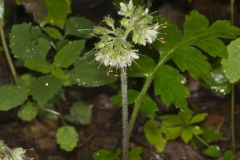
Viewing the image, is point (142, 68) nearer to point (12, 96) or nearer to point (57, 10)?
point (57, 10)

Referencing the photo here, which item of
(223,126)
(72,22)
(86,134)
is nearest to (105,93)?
(86,134)

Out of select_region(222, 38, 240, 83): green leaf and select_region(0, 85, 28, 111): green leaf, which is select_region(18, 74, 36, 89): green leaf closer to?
select_region(0, 85, 28, 111): green leaf

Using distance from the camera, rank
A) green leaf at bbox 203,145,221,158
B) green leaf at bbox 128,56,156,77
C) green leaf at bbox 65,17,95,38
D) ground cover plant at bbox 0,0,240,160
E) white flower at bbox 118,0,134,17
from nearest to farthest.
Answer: white flower at bbox 118,0,134,17
ground cover plant at bbox 0,0,240,160
green leaf at bbox 128,56,156,77
green leaf at bbox 203,145,221,158
green leaf at bbox 65,17,95,38

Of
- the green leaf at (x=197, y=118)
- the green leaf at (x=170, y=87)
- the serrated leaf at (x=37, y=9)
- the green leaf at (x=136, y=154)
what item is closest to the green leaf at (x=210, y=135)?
the green leaf at (x=197, y=118)

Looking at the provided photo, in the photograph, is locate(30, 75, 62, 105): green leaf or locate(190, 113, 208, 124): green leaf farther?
locate(190, 113, 208, 124): green leaf

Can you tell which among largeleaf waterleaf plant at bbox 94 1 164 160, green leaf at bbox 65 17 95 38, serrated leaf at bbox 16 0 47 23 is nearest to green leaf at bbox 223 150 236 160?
largeleaf waterleaf plant at bbox 94 1 164 160

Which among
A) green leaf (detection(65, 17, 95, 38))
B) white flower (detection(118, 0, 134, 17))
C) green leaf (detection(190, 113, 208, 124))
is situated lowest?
green leaf (detection(190, 113, 208, 124))

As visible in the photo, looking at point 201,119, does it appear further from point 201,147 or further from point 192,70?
point 192,70

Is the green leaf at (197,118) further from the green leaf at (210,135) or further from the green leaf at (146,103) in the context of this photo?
the green leaf at (146,103)

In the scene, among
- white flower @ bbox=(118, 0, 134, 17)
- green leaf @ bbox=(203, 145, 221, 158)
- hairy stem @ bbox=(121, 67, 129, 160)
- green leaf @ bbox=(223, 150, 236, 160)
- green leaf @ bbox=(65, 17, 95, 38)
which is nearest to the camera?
white flower @ bbox=(118, 0, 134, 17)
